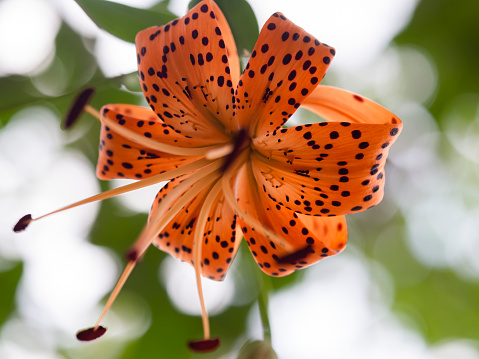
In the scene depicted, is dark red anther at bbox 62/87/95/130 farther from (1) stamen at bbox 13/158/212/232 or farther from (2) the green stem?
(2) the green stem

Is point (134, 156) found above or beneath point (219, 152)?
beneath

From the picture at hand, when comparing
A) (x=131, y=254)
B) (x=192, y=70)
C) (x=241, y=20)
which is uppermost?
(x=241, y=20)

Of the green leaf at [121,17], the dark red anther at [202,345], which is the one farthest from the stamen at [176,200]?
the green leaf at [121,17]

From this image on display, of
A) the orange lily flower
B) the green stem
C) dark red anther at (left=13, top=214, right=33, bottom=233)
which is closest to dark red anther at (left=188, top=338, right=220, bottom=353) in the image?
the orange lily flower

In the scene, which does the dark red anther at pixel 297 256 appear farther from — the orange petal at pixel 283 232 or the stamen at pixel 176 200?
the stamen at pixel 176 200

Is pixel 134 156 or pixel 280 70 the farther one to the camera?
pixel 134 156

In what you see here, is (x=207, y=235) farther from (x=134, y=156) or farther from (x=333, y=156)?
(x=333, y=156)

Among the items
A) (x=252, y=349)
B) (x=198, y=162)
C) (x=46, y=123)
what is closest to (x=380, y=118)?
(x=198, y=162)

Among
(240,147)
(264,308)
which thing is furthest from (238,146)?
(264,308)
